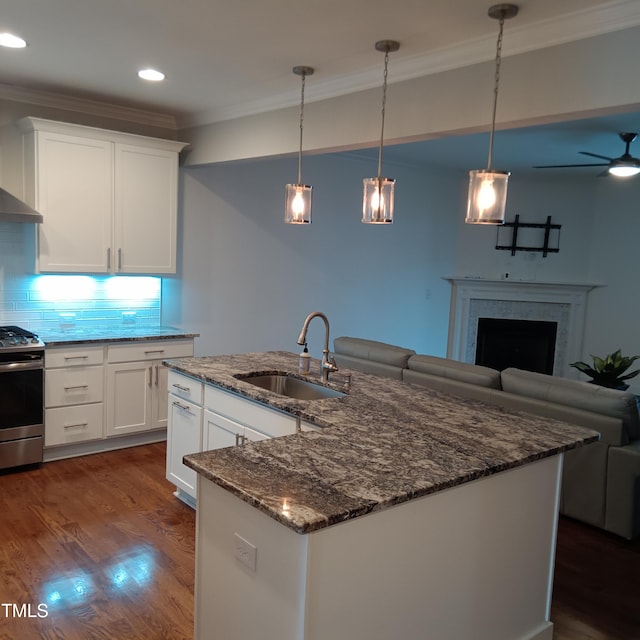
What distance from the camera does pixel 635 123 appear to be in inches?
A: 177

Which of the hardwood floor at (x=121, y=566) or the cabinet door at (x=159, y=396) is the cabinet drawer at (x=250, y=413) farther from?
the cabinet door at (x=159, y=396)

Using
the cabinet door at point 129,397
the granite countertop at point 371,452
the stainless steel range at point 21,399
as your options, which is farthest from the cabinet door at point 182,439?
the stainless steel range at point 21,399

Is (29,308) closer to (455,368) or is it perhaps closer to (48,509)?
(48,509)

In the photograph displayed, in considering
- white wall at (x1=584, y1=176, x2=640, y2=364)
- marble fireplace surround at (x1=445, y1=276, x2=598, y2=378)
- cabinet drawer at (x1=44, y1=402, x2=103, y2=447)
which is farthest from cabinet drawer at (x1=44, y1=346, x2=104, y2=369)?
white wall at (x1=584, y1=176, x2=640, y2=364)

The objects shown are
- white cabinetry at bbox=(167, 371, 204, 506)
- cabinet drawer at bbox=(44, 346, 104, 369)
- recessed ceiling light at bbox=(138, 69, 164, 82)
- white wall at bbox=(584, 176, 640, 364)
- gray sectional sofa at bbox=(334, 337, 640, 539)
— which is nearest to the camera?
gray sectional sofa at bbox=(334, 337, 640, 539)

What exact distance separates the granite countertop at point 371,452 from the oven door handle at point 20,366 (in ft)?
5.82

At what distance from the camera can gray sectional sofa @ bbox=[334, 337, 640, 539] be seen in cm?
322

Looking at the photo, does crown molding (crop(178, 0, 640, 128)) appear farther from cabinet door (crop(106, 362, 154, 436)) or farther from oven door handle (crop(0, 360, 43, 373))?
oven door handle (crop(0, 360, 43, 373))

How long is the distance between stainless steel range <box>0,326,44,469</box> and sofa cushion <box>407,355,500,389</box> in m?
2.59

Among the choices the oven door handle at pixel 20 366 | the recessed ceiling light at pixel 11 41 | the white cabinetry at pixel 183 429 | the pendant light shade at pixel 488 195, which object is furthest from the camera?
the oven door handle at pixel 20 366

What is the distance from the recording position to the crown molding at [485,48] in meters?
2.35

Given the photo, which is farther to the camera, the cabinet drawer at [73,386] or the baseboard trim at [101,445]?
the baseboard trim at [101,445]

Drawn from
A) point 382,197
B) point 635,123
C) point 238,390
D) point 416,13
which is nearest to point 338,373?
point 238,390

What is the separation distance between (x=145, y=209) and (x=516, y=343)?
517 cm
